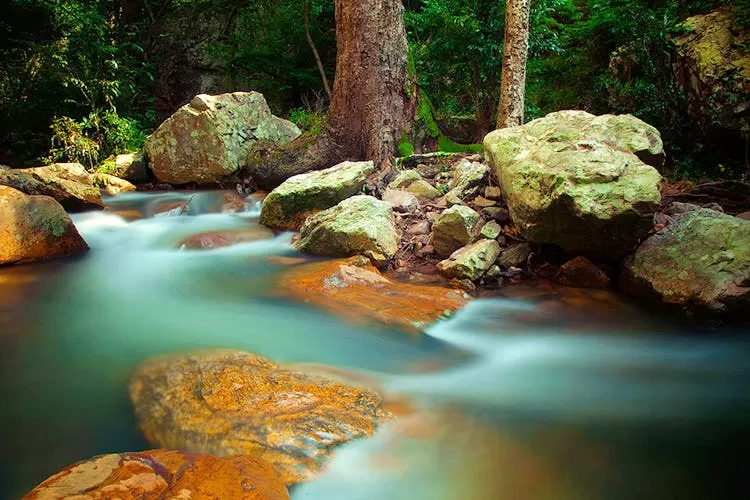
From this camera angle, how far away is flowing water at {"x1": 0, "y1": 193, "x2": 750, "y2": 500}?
224 cm

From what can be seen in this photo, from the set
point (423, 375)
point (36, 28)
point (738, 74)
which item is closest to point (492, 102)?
point (738, 74)

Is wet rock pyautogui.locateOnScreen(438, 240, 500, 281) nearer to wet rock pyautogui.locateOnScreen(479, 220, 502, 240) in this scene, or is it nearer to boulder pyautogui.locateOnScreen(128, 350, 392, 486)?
wet rock pyautogui.locateOnScreen(479, 220, 502, 240)

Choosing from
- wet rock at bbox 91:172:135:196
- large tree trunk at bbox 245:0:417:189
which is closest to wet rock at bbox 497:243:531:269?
large tree trunk at bbox 245:0:417:189

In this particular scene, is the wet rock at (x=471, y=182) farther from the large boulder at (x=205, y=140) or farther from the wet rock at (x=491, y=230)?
the large boulder at (x=205, y=140)

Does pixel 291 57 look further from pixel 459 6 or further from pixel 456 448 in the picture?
pixel 456 448

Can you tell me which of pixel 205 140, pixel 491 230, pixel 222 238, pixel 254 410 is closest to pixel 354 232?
pixel 491 230

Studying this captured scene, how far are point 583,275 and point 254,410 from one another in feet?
10.8

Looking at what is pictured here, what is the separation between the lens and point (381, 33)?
7.15 meters

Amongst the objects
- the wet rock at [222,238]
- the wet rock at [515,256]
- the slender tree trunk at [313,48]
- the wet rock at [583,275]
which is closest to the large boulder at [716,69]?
the wet rock at [583,275]

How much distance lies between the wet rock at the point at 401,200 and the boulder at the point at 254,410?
3.18 m

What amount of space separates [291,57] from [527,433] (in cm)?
1284

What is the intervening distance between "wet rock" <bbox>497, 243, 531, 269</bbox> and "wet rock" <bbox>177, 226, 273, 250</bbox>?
113 inches

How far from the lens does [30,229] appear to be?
5.18m

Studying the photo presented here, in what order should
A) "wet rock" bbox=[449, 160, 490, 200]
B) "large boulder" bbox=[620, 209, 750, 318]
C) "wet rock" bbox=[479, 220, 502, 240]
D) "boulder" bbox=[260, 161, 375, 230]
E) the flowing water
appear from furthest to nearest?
"boulder" bbox=[260, 161, 375, 230] → "wet rock" bbox=[449, 160, 490, 200] → "wet rock" bbox=[479, 220, 502, 240] → "large boulder" bbox=[620, 209, 750, 318] → the flowing water
